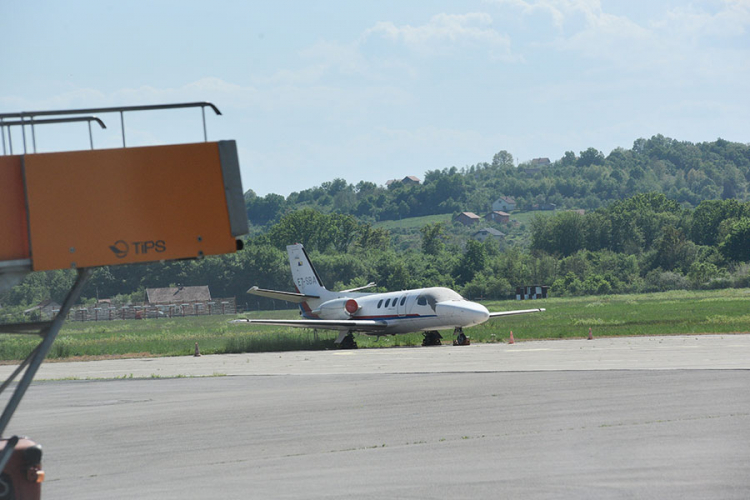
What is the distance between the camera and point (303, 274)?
1636 inches

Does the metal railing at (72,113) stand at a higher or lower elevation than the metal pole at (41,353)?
higher

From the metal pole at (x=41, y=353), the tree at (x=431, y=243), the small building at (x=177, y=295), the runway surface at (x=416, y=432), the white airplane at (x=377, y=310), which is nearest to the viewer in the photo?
the metal pole at (x=41, y=353)

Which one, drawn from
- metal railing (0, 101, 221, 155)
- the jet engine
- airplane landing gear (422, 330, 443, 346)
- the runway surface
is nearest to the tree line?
the jet engine

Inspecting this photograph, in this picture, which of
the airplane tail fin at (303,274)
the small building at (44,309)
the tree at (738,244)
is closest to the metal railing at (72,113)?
the airplane tail fin at (303,274)

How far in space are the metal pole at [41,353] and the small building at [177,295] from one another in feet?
352

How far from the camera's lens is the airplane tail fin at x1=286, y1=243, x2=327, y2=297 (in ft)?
135

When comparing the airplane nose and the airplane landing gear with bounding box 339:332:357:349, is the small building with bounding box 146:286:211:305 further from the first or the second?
the airplane nose

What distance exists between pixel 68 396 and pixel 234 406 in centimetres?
571

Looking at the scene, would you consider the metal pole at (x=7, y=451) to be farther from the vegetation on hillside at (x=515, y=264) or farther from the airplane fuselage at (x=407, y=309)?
the vegetation on hillside at (x=515, y=264)

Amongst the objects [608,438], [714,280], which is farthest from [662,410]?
[714,280]

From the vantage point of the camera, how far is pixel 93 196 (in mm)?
7070

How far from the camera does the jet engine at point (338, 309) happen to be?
38.2m

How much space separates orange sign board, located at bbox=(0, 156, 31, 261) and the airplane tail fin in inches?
1332

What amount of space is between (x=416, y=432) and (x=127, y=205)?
21.8 ft
